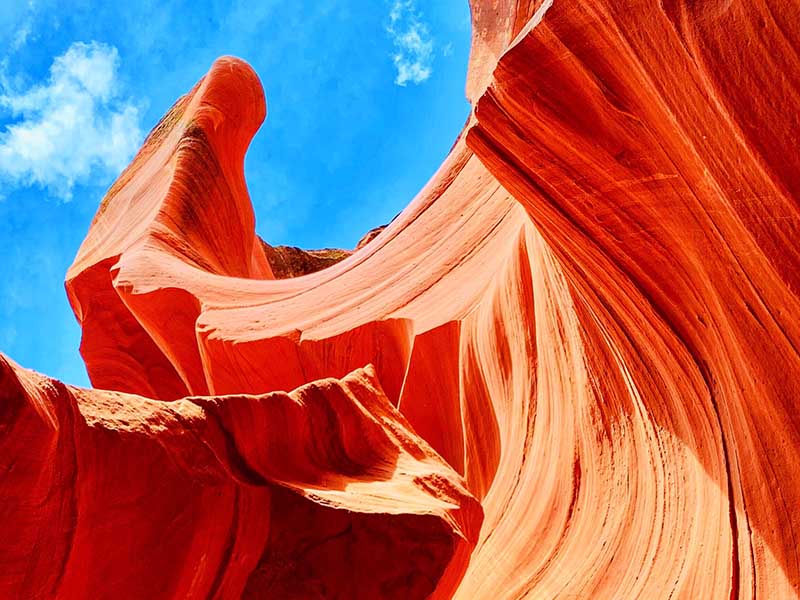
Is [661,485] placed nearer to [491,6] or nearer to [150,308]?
[150,308]

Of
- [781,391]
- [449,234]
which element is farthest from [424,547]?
[449,234]

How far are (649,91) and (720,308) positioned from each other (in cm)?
66

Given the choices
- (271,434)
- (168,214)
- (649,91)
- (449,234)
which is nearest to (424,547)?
(271,434)

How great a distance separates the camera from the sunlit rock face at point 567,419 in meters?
1.77

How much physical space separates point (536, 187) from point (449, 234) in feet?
8.37

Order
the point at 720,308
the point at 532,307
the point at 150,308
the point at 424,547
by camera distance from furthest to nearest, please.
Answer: the point at 150,308 → the point at 532,307 → the point at 424,547 → the point at 720,308

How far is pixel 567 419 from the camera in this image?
10.6 ft

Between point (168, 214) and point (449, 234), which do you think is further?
point (168, 214)

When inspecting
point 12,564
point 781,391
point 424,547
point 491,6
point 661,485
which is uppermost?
point 491,6

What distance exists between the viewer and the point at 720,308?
6.89 feet

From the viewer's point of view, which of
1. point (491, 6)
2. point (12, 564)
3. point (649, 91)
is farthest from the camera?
point (491, 6)

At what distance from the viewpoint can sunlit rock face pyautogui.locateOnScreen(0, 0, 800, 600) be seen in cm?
177

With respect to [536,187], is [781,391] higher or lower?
lower

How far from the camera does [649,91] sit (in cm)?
193
